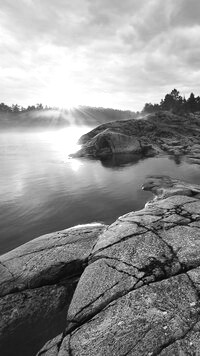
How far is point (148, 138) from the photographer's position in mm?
61438

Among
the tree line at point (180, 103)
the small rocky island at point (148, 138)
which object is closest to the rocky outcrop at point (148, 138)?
the small rocky island at point (148, 138)

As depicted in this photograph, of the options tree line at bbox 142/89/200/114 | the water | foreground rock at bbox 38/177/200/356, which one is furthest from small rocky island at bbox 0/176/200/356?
tree line at bbox 142/89/200/114

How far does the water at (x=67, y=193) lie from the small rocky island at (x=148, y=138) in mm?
10424

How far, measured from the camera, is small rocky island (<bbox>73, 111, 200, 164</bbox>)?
54.1 metres

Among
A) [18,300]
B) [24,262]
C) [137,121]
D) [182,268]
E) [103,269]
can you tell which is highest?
[137,121]

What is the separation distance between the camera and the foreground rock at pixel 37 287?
327 inches

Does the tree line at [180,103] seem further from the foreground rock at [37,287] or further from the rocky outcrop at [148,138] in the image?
the foreground rock at [37,287]

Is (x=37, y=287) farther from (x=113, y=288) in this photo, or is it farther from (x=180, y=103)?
(x=180, y=103)

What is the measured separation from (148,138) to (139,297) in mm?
58126

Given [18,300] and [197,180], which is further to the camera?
[197,180]

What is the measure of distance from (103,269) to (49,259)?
3366 millimetres

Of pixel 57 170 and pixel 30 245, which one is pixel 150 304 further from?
pixel 57 170

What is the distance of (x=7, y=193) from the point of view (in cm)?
2591

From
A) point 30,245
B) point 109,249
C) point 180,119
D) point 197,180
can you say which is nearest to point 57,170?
point 197,180
